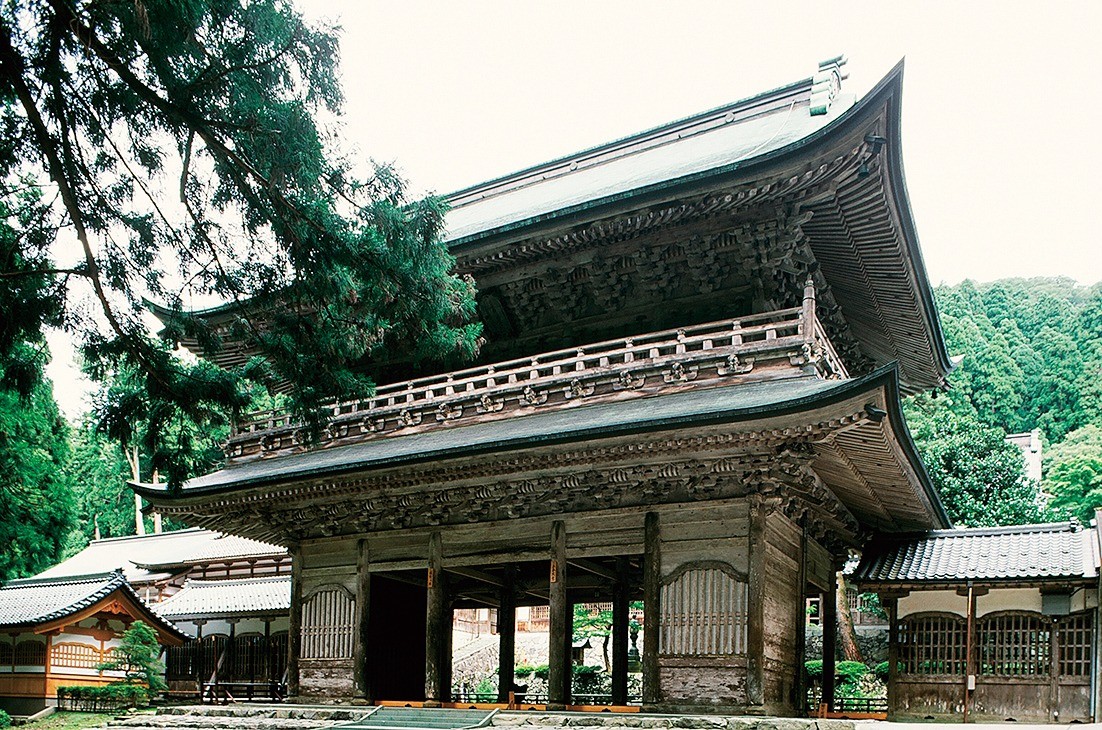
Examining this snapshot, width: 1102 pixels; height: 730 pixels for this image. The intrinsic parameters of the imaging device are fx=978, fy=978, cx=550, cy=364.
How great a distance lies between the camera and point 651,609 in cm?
1252

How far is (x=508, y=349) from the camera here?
636 inches

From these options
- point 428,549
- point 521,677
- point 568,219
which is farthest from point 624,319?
point 521,677

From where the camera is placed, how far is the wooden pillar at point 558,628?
43.8ft

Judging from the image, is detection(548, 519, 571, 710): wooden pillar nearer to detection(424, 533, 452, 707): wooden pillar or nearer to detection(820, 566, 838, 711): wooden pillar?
detection(424, 533, 452, 707): wooden pillar

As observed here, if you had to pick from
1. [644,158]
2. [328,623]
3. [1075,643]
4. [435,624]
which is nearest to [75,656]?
[328,623]

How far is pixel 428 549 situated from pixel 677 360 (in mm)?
5107

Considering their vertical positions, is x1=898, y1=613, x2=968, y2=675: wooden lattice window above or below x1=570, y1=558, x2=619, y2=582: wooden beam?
below

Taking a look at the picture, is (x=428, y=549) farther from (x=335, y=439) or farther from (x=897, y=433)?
(x=897, y=433)

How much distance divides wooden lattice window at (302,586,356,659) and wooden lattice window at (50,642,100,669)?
40.6 ft

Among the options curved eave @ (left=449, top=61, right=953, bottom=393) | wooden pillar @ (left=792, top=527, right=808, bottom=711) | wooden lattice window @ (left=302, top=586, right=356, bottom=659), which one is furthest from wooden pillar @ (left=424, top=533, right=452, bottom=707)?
wooden pillar @ (left=792, top=527, right=808, bottom=711)

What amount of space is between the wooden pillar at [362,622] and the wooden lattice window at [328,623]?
0.18 m

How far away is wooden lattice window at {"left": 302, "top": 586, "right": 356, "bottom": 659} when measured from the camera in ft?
51.4

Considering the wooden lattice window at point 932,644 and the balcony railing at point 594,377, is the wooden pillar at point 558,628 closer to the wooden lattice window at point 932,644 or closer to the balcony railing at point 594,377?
the balcony railing at point 594,377

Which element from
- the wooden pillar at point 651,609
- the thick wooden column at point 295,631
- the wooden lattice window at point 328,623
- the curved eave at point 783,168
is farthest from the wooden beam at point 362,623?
the curved eave at point 783,168
